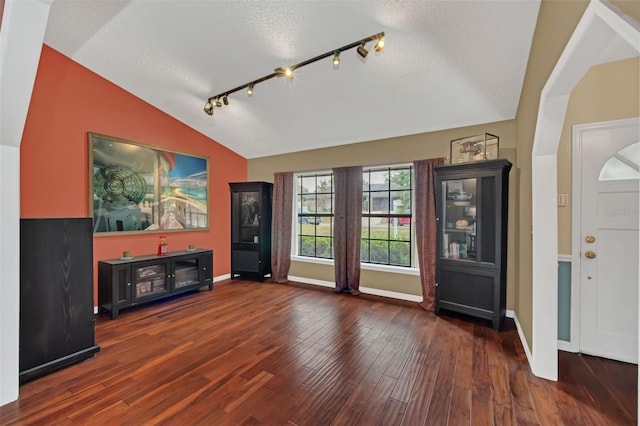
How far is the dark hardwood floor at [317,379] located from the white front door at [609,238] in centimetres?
22

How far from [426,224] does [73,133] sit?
15.4 feet

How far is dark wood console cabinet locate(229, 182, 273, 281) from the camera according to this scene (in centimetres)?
507

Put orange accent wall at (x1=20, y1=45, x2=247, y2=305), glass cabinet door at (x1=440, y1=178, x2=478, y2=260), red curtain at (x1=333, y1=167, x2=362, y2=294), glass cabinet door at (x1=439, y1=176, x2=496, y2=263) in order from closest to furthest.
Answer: orange accent wall at (x1=20, y1=45, x2=247, y2=305) < glass cabinet door at (x1=439, y1=176, x2=496, y2=263) < glass cabinet door at (x1=440, y1=178, x2=478, y2=260) < red curtain at (x1=333, y1=167, x2=362, y2=294)

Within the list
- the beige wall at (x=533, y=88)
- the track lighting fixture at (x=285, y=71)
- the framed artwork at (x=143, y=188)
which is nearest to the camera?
the beige wall at (x=533, y=88)

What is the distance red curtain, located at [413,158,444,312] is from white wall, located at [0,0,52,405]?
3.83 metres

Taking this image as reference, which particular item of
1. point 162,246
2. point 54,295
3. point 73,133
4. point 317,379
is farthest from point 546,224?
point 73,133

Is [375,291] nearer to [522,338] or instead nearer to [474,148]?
[522,338]

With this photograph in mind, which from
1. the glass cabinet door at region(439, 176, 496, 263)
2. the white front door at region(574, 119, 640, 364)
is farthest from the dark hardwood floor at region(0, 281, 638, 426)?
the glass cabinet door at region(439, 176, 496, 263)

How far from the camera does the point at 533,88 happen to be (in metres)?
2.32

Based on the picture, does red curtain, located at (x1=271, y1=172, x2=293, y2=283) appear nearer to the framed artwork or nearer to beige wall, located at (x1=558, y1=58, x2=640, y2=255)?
the framed artwork

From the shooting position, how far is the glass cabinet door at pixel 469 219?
10.2ft

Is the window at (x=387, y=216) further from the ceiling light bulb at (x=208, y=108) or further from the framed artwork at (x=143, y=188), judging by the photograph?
the framed artwork at (x=143, y=188)

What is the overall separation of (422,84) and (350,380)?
299 centimetres

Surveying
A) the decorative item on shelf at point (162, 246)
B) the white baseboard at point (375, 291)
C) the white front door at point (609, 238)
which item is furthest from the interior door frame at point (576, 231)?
the decorative item on shelf at point (162, 246)
